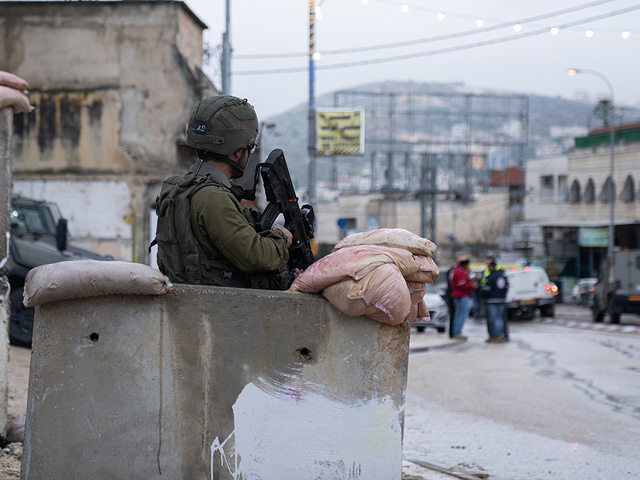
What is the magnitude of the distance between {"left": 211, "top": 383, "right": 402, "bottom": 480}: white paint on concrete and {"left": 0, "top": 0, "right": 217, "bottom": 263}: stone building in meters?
17.8

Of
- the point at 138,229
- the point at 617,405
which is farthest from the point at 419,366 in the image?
the point at 138,229

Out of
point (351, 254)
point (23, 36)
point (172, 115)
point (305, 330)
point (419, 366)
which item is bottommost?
point (419, 366)

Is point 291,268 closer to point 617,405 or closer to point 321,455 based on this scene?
point 321,455

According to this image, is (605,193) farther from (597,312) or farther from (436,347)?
(436,347)

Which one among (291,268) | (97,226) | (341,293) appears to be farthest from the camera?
(97,226)

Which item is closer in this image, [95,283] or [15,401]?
[95,283]

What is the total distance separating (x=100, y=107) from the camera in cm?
2098

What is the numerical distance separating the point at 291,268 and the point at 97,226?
17.3 m

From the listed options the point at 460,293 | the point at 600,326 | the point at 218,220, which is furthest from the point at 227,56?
the point at 218,220

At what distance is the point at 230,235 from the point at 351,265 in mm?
505

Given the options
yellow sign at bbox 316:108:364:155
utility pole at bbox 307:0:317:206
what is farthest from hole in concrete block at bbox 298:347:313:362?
yellow sign at bbox 316:108:364:155

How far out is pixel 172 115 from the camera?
842 inches

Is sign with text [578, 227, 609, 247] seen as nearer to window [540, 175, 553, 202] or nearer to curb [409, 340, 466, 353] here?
window [540, 175, 553, 202]

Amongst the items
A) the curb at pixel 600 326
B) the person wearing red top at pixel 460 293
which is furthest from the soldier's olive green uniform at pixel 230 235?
the curb at pixel 600 326
